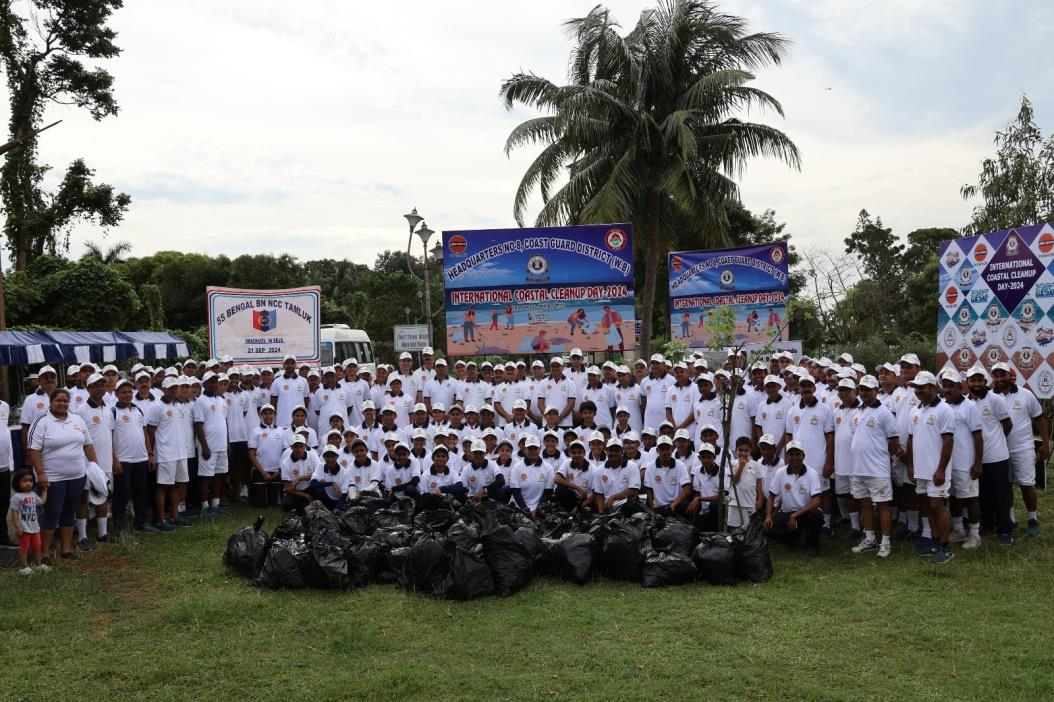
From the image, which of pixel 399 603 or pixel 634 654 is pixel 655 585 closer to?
pixel 634 654

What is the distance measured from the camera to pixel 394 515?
26.7ft

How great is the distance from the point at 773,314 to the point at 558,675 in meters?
12.1

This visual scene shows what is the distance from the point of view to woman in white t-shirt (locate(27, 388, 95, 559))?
7.52m

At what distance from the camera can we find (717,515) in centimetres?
842

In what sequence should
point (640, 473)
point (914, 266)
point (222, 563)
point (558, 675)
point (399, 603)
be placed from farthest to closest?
point (914, 266) < point (640, 473) < point (222, 563) < point (399, 603) < point (558, 675)

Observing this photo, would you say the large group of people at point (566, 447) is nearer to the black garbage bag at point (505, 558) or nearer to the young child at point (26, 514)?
the young child at point (26, 514)

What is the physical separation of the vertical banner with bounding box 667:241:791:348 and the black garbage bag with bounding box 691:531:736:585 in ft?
30.3

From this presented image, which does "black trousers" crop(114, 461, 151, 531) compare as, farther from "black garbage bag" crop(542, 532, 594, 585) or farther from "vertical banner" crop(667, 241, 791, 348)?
"vertical banner" crop(667, 241, 791, 348)

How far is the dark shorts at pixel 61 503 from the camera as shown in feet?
25.0

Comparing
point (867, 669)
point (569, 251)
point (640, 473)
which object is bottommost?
point (867, 669)

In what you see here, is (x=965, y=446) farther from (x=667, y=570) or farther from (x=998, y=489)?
(x=667, y=570)

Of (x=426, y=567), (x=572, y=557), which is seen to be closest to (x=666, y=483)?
(x=572, y=557)

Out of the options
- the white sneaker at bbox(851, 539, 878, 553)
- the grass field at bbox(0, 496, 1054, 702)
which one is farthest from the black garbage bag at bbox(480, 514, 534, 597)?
the white sneaker at bbox(851, 539, 878, 553)

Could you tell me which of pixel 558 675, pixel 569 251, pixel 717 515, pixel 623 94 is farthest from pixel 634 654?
pixel 623 94
